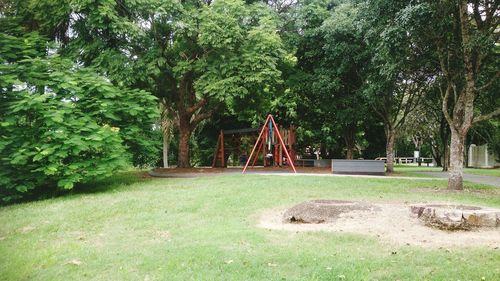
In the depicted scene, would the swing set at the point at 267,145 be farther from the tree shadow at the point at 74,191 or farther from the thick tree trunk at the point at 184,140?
the tree shadow at the point at 74,191

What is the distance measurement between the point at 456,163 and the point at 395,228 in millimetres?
7852

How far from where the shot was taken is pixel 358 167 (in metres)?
19.2

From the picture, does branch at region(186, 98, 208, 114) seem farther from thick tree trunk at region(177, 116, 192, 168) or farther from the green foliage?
the green foliage

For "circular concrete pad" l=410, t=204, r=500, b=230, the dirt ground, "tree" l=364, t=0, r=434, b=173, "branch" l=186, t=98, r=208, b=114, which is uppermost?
"tree" l=364, t=0, r=434, b=173

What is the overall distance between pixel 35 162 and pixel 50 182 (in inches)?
82.4

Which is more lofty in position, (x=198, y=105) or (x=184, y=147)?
(x=198, y=105)

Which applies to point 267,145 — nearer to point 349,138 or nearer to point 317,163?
point 317,163

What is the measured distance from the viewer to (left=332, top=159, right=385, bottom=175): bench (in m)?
19.1

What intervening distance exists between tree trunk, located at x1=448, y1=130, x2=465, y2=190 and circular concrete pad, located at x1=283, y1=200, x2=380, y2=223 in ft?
20.4

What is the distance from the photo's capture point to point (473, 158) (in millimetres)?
34406

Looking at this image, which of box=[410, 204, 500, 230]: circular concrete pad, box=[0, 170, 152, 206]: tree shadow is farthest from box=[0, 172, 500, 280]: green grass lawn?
box=[410, 204, 500, 230]: circular concrete pad

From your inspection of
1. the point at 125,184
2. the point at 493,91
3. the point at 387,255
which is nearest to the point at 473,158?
the point at 493,91

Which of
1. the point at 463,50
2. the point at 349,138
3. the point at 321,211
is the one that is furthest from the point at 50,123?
the point at 349,138

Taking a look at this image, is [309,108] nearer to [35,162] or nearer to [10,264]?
[35,162]
